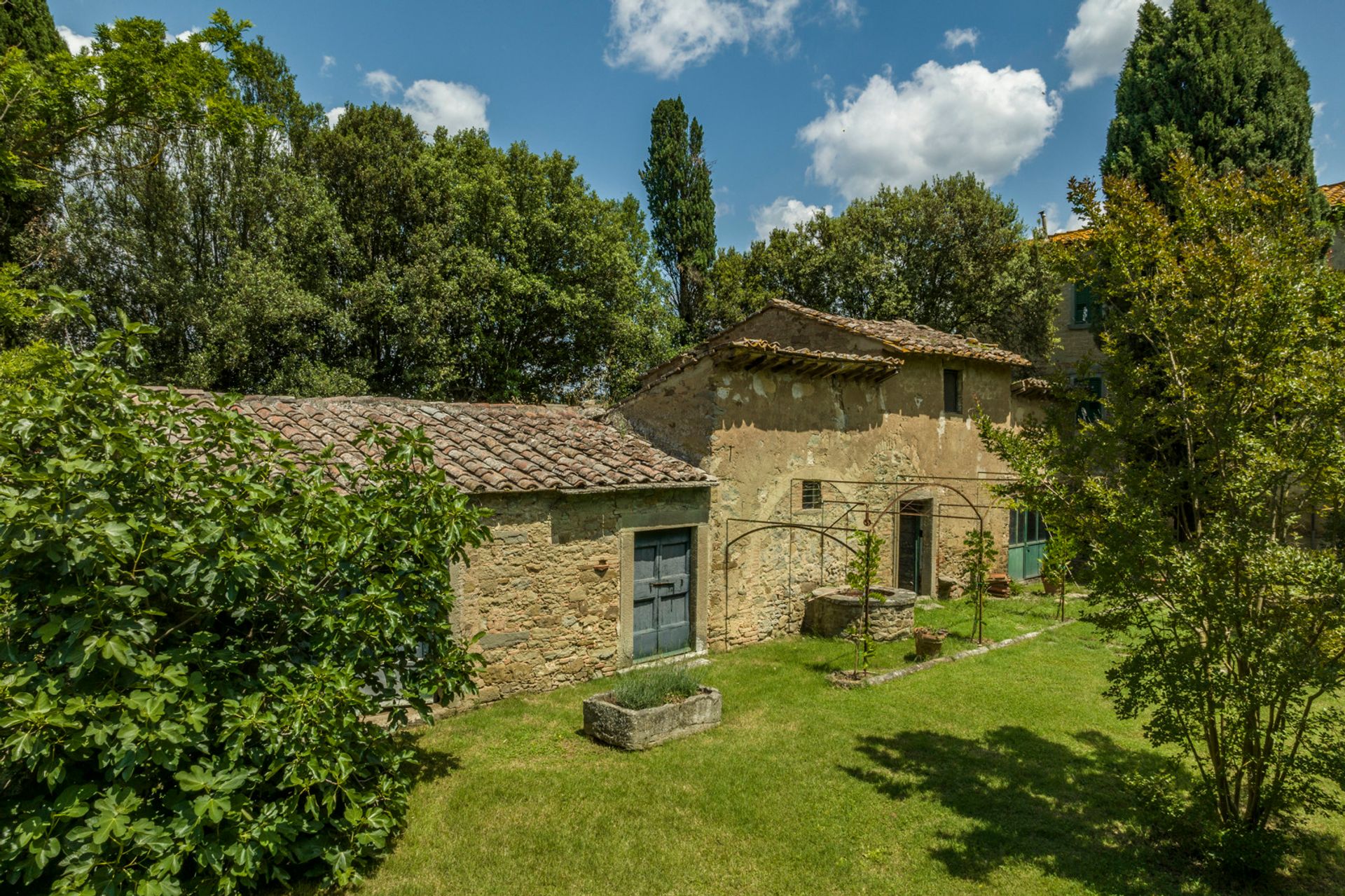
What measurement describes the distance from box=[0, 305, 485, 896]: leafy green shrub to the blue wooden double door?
16.3 ft

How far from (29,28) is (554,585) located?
839 inches

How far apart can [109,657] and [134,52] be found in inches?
580

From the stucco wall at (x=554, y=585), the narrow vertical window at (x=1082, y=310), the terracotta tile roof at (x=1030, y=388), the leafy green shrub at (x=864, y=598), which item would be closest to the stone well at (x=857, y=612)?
the leafy green shrub at (x=864, y=598)

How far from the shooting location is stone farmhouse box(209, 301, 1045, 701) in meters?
9.01

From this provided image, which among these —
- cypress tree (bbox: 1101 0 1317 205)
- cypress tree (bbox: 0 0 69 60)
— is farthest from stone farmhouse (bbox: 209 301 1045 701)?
cypress tree (bbox: 0 0 69 60)

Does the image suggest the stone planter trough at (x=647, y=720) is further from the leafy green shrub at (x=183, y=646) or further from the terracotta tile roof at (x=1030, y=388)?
the terracotta tile roof at (x=1030, y=388)

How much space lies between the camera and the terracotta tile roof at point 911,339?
45.9 feet

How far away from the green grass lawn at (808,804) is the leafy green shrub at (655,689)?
19.5 inches

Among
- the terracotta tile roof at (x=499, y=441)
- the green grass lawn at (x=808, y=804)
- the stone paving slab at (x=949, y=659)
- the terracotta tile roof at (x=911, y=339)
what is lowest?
the green grass lawn at (x=808, y=804)

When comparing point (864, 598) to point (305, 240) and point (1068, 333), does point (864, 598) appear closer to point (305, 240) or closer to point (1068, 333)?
point (305, 240)

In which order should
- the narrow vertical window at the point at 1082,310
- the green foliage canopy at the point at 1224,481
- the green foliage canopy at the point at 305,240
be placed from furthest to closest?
1. the narrow vertical window at the point at 1082,310
2. the green foliage canopy at the point at 305,240
3. the green foliage canopy at the point at 1224,481

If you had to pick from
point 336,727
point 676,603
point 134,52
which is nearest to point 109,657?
point 336,727

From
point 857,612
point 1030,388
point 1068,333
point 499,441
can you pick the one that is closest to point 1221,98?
point 1068,333

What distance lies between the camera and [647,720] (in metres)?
7.41
